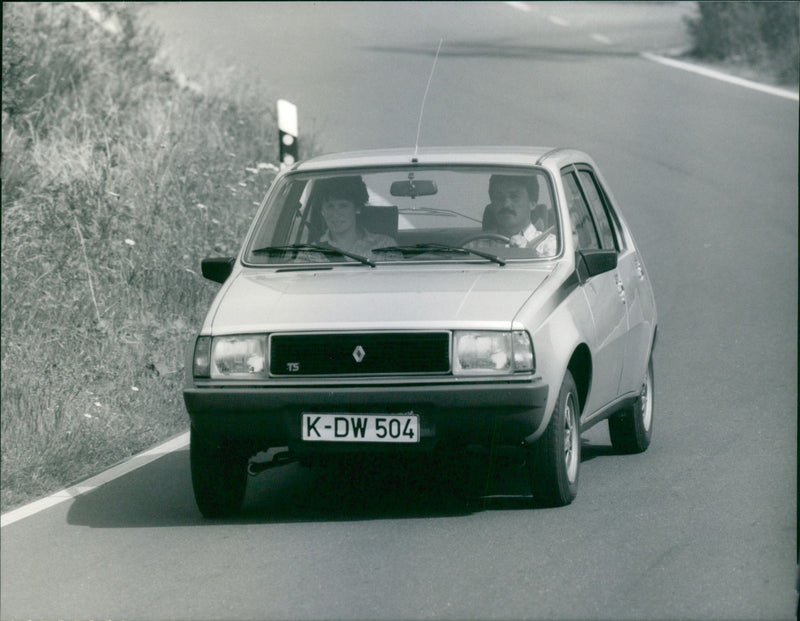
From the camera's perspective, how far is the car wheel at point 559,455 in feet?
25.1

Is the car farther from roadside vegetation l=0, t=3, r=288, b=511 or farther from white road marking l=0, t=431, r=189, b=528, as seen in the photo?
roadside vegetation l=0, t=3, r=288, b=511

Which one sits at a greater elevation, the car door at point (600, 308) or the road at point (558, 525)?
the car door at point (600, 308)

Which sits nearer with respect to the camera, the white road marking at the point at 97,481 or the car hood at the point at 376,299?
the car hood at the point at 376,299

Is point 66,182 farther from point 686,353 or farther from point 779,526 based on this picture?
point 779,526

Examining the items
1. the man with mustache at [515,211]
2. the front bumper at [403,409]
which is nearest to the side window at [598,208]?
the man with mustache at [515,211]

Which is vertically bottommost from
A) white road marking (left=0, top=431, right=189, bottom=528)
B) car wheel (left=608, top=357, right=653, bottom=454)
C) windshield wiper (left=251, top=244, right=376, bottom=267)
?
white road marking (left=0, top=431, right=189, bottom=528)

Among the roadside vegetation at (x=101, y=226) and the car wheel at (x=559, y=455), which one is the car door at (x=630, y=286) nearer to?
the car wheel at (x=559, y=455)

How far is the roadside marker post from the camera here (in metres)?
15.1

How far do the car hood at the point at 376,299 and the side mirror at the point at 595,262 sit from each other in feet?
0.69

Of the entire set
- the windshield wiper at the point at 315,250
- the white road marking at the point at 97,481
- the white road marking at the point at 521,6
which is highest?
the windshield wiper at the point at 315,250

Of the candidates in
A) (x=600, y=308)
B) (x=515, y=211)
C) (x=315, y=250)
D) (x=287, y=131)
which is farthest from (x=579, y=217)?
(x=287, y=131)

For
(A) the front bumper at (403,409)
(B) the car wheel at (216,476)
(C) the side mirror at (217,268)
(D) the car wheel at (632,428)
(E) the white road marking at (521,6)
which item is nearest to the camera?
(A) the front bumper at (403,409)

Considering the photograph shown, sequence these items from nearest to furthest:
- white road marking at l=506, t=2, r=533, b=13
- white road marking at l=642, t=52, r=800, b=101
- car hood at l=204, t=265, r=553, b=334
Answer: car hood at l=204, t=265, r=553, b=334 < white road marking at l=642, t=52, r=800, b=101 < white road marking at l=506, t=2, r=533, b=13

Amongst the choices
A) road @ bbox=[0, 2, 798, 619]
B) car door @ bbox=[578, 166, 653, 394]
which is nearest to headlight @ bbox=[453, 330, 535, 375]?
road @ bbox=[0, 2, 798, 619]
